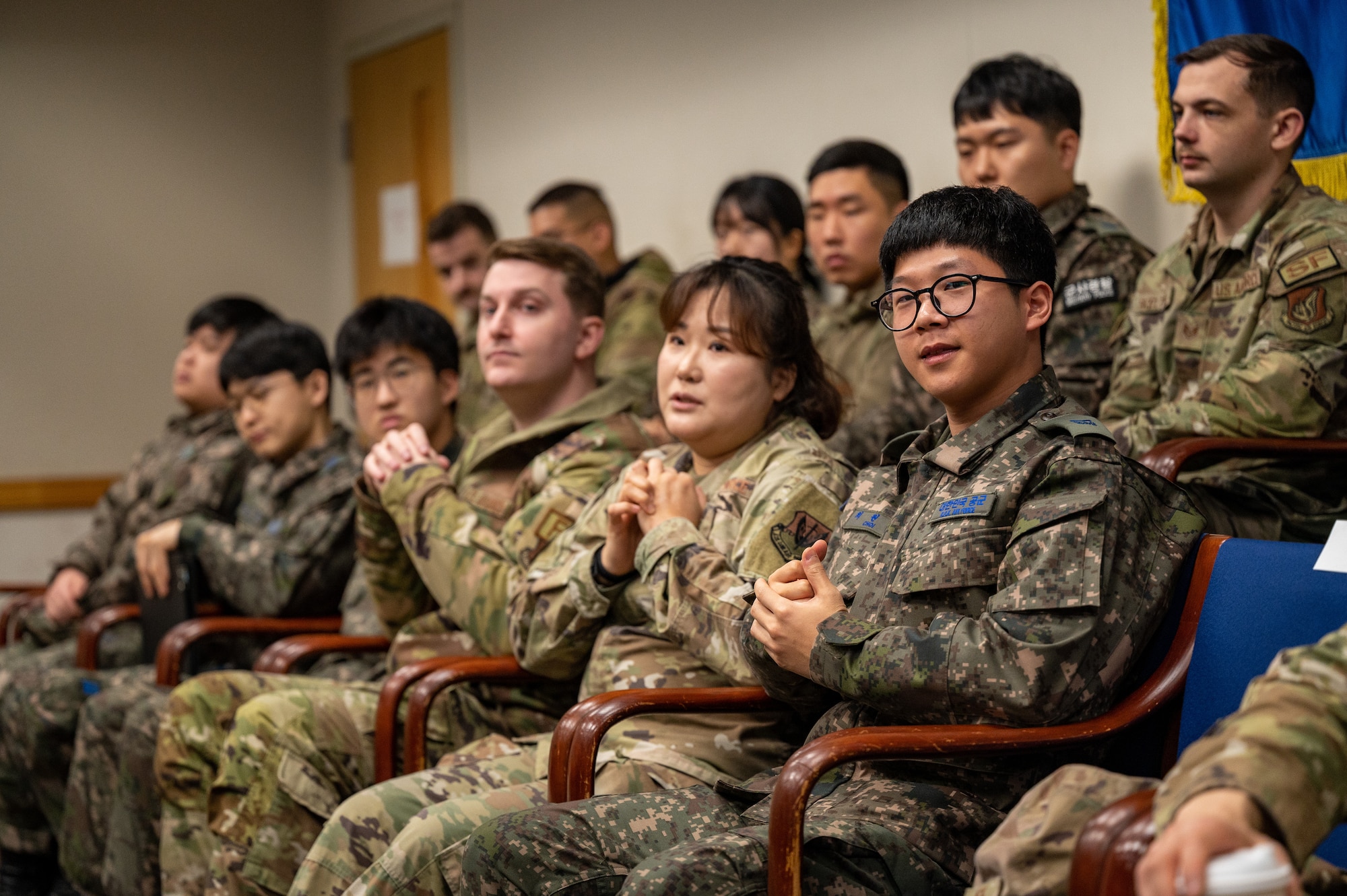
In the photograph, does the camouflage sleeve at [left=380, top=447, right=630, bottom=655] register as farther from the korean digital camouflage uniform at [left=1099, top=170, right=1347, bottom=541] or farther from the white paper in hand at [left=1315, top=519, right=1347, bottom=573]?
the white paper in hand at [left=1315, top=519, right=1347, bottom=573]

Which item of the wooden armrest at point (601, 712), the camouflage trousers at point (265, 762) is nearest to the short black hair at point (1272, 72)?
the wooden armrest at point (601, 712)

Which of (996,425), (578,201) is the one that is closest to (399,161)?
(578,201)

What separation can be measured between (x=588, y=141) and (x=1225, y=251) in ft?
10.2

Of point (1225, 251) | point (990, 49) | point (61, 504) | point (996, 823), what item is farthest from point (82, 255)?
point (996, 823)

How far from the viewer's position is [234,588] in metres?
3.36

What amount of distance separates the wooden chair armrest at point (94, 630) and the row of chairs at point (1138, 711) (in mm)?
1957

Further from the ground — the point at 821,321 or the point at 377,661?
the point at 821,321

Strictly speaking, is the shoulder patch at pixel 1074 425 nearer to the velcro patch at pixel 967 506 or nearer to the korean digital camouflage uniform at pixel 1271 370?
the velcro patch at pixel 967 506

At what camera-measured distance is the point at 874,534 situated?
1914mm

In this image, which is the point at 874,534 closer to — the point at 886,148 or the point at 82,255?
the point at 886,148

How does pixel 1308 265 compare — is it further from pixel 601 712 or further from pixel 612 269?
pixel 612 269

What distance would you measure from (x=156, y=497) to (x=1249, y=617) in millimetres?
3278

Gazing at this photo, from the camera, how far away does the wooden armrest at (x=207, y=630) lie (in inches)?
123

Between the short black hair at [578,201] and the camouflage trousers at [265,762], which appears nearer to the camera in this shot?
the camouflage trousers at [265,762]
